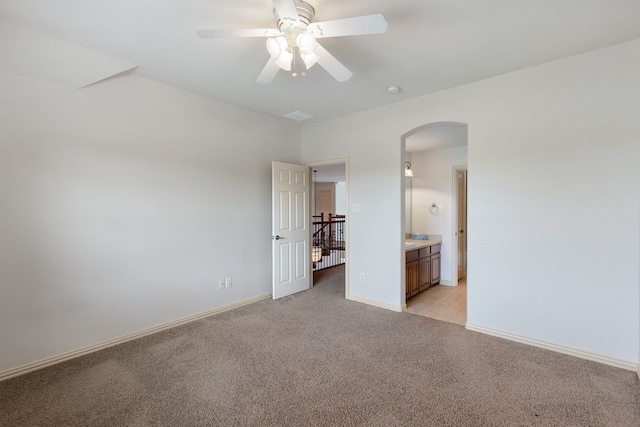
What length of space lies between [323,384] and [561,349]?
2.23 metres

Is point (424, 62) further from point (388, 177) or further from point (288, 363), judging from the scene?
point (288, 363)

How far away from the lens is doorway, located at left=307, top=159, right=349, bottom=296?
455cm

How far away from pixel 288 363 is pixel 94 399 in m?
1.40

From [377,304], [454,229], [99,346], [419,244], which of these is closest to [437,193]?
[454,229]

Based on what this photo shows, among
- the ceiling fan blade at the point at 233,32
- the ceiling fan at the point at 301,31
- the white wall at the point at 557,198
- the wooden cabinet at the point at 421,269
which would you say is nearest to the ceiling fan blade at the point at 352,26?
the ceiling fan at the point at 301,31

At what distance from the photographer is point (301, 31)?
5.96 feet

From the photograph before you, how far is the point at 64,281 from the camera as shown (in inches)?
99.2

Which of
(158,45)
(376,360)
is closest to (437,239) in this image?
(376,360)

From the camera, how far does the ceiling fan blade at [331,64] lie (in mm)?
1965

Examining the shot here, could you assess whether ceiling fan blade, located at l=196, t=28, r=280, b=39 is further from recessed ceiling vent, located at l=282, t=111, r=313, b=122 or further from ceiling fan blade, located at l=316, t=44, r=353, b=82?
recessed ceiling vent, located at l=282, t=111, r=313, b=122

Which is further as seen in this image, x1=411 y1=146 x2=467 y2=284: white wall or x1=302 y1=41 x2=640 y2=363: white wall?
Answer: x1=411 y1=146 x2=467 y2=284: white wall

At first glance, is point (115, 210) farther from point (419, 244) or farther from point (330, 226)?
point (330, 226)

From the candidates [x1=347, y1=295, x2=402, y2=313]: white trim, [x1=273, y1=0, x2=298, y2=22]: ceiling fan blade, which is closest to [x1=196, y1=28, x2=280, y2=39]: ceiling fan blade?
[x1=273, y1=0, x2=298, y2=22]: ceiling fan blade

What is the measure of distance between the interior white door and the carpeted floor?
122 centimetres
